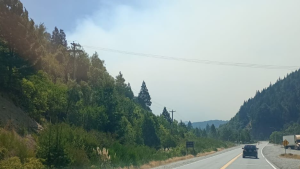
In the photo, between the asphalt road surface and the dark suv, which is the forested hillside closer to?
the asphalt road surface

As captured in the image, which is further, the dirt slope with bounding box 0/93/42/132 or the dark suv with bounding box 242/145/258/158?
the dark suv with bounding box 242/145/258/158

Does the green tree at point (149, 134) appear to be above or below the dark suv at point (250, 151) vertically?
above

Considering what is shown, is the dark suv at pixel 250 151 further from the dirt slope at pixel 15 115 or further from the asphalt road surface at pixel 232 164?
the dirt slope at pixel 15 115

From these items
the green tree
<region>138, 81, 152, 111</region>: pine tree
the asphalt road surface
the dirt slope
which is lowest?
the asphalt road surface

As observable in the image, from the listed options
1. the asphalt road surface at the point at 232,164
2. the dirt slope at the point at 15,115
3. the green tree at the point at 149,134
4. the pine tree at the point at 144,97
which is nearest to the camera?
the asphalt road surface at the point at 232,164

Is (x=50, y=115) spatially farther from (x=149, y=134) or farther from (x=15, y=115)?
(x=149, y=134)

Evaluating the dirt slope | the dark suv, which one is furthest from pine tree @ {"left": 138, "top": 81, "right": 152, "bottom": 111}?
the dirt slope

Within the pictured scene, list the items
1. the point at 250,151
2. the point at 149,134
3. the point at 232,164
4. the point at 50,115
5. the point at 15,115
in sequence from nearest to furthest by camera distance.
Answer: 1. the point at 15,115
2. the point at 232,164
3. the point at 50,115
4. the point at 250,151
5. the point at 149,134

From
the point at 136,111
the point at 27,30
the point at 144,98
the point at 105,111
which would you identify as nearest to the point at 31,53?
the point at 27,30

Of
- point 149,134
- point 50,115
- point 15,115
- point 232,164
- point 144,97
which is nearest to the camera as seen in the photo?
point 15,115

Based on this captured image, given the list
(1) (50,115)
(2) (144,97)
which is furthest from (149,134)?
(2) (144,97)

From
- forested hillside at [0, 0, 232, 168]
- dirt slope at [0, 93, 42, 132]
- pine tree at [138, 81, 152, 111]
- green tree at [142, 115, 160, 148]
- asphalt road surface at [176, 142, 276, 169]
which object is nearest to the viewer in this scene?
forested hillside at [0, 0, 232, 168]

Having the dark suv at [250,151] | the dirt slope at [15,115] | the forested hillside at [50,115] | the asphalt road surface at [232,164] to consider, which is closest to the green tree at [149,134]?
the forested hillside at [50,115]

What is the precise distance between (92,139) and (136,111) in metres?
59.1
